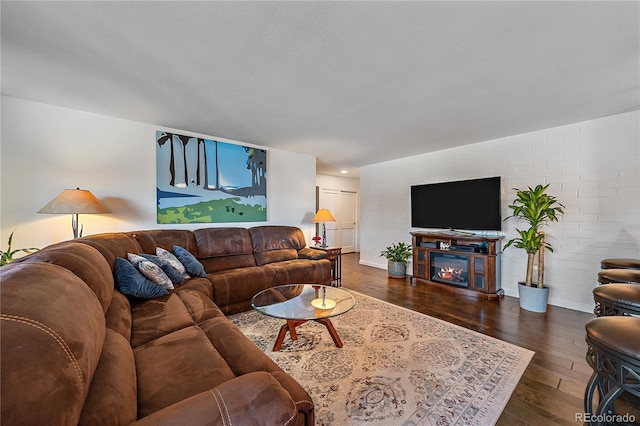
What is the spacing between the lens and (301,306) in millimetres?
2150

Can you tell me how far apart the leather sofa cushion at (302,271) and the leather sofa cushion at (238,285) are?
0.15 metres

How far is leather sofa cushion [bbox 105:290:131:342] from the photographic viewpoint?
1.34m

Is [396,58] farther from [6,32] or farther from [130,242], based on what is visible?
[130,242]

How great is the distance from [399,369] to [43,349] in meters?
1.97

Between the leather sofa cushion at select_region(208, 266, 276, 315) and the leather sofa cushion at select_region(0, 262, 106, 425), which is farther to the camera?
the leather sofa cushion at select_region(208, 266, 276, 315)

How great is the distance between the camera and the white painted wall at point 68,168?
2.52 metres

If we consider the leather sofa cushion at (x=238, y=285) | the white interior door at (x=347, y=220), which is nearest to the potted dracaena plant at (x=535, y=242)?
the leather sofa cushion at (x=238, y=285)

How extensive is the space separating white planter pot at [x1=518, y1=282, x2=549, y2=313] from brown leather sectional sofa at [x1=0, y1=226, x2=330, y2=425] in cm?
331

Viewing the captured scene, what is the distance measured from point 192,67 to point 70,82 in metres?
1.24

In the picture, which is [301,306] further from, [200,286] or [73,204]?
[73,204]

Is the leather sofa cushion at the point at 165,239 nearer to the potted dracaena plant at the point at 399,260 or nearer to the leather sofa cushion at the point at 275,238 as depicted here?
the leather sofa cushion at the point at 275,238

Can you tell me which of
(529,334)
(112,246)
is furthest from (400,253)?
(112,246)

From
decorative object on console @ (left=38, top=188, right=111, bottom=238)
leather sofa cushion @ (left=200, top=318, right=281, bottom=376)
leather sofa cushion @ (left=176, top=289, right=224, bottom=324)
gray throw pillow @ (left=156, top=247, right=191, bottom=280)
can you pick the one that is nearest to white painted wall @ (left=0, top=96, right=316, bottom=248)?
decorative object on console @ (left=38, top=188, right=111, bottom=238)

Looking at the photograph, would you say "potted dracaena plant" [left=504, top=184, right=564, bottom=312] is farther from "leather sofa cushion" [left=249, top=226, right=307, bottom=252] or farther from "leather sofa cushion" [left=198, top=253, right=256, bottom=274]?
"leather sofa cushion" [left=198, top=253, right=256, bottom=274]
